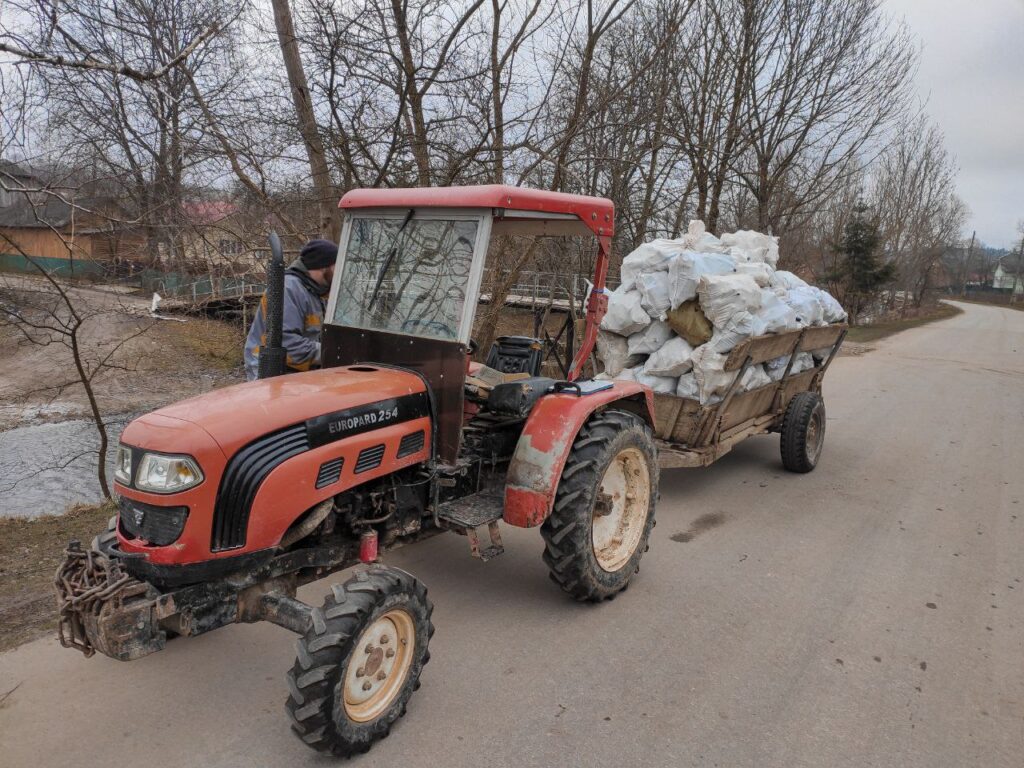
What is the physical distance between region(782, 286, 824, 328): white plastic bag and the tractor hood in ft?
14.0

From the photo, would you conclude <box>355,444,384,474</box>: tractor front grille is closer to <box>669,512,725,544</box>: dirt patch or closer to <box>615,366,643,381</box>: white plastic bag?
<box>669,512,725,544</box>: dirt patch

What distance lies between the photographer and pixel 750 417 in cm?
642

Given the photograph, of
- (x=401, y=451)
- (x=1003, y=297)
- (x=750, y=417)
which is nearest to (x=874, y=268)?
(x=750, y=417)

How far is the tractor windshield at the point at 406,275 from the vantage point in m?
3.57

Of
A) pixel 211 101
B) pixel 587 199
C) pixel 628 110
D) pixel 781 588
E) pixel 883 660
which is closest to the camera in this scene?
pixel 883 660

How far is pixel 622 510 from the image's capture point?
446 cm

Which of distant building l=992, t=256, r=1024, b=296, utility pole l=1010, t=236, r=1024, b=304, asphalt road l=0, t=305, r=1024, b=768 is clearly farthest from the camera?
distant building l=992, t=256, r=1024, b=296

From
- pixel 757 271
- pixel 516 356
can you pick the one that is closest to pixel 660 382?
pixel 757 271

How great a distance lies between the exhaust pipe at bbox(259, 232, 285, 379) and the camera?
3217mm

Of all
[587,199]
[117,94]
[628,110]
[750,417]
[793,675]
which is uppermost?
[628,110]

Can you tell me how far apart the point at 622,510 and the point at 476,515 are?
3.84ft

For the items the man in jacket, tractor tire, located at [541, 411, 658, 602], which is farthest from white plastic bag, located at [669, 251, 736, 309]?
the man in jacket

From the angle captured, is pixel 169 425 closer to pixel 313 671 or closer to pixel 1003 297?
pixel 313 671

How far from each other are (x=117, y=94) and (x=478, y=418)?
5009 millimetres
